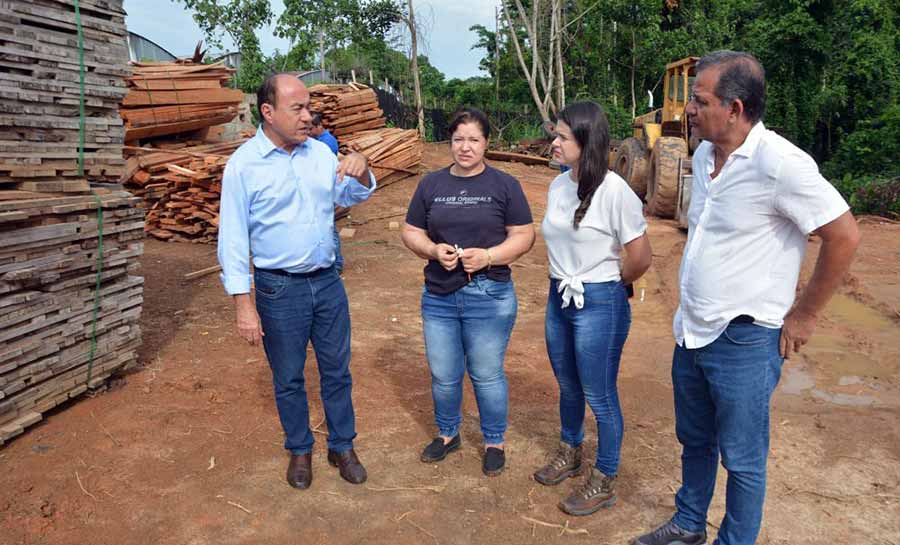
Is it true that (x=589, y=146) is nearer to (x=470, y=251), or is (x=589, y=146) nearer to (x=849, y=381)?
(x=470, y=251)

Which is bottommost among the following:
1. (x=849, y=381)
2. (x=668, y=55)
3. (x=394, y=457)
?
(x=849, y=381)

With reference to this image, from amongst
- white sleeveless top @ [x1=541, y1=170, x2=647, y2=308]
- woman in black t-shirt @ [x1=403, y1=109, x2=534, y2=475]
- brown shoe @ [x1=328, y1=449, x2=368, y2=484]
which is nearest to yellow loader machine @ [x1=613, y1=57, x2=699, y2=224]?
woman in black t-shirt @ [x1=403, y1=109, x2=534, y2=475]

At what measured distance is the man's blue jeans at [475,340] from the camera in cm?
346

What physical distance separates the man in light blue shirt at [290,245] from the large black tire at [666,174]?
8573mm

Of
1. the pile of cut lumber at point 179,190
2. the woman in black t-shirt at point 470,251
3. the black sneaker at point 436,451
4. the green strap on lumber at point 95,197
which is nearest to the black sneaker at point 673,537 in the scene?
the woman in black t-shirt at point 470,251

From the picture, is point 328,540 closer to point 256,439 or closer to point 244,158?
point 256,439

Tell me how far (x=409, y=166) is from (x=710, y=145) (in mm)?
11938

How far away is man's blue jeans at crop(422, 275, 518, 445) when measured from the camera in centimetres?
346

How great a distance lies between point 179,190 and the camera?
9773 mm

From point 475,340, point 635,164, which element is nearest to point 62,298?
point 475,340

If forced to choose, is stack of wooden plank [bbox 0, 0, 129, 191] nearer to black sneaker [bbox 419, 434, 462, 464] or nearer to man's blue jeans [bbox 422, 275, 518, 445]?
man's blue jeans [bbox 422, 275, 518, 445]

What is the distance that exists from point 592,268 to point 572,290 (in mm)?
135

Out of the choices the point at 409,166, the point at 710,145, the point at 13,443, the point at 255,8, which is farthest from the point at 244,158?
the point at 255,8

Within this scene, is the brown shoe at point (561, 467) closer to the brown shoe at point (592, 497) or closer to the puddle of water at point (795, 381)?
the brown shoe at point (592, 497)
